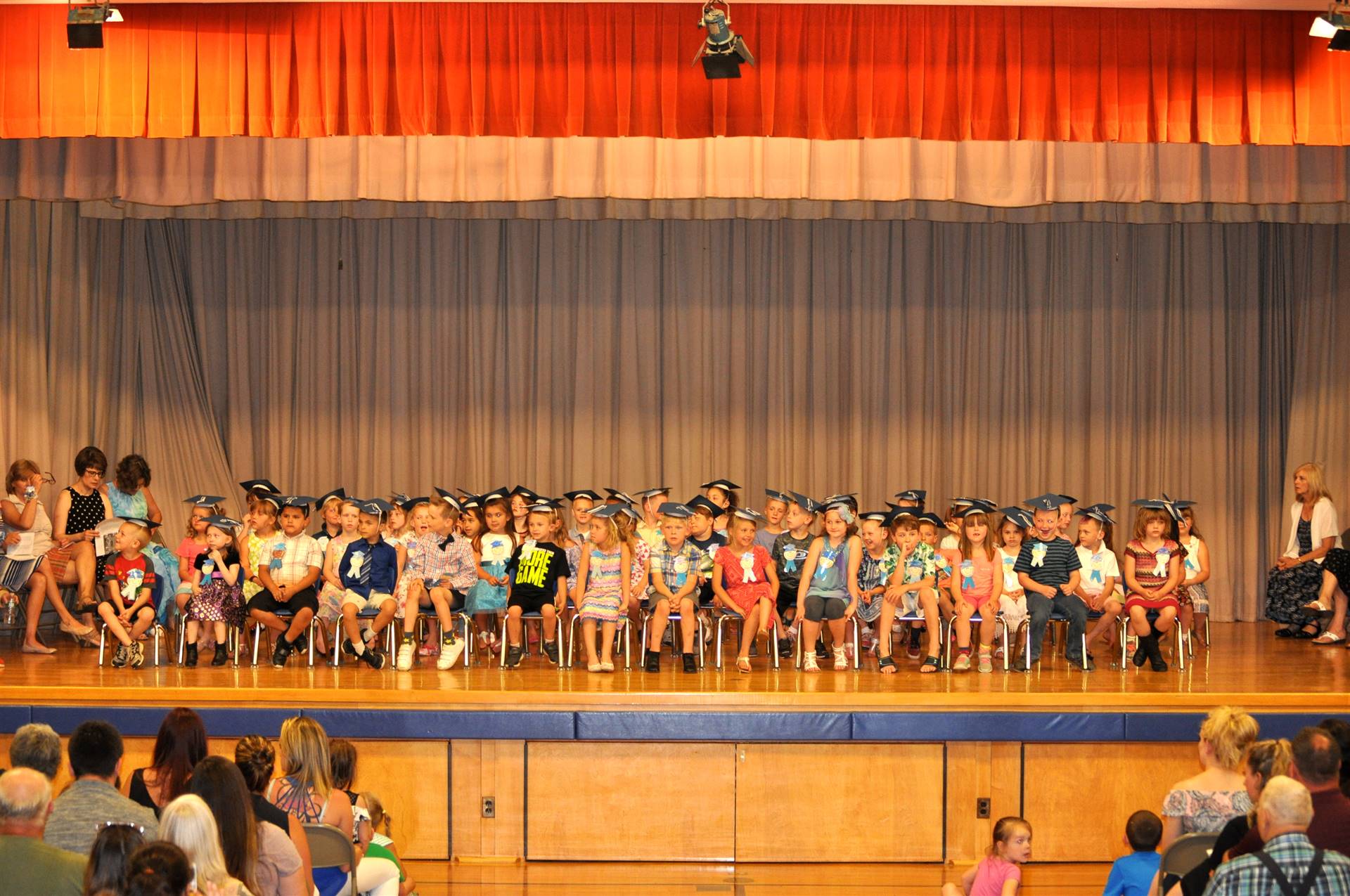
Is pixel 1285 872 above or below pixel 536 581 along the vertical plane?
below

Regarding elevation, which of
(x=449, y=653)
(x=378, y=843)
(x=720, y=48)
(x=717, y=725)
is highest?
(x=720, y=48)

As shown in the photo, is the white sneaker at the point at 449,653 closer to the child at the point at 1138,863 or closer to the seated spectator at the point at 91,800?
the seated spectator at the point at 91,800

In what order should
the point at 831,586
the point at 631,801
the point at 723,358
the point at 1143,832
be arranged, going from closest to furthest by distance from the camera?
the point at 1143,832 < the point at 631,801 < the point at 831,586 < the point at 723,358

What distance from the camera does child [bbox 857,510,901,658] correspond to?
9.95 metres

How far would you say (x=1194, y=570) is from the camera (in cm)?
1048

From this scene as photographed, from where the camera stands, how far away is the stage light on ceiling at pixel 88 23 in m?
9.38

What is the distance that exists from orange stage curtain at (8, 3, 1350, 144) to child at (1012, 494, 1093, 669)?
9.42 ft

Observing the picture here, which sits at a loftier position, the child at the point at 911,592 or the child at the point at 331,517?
the child at the point at 331,517

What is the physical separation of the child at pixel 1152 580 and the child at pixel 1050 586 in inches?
14.5

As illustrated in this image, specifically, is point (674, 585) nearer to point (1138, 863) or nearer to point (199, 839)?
point (1138, 863)

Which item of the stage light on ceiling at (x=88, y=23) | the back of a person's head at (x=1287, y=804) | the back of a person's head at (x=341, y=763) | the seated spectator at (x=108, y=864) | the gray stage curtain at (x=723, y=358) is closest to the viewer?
the seated spectator at (x=108, y=864)

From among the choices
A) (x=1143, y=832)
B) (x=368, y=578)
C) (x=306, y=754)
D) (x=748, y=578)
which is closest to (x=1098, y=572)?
(x=748, y=578)

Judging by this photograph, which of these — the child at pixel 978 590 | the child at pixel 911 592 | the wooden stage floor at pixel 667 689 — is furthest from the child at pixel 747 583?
the child at pixel 978 590

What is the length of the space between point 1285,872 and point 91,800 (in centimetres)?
410
